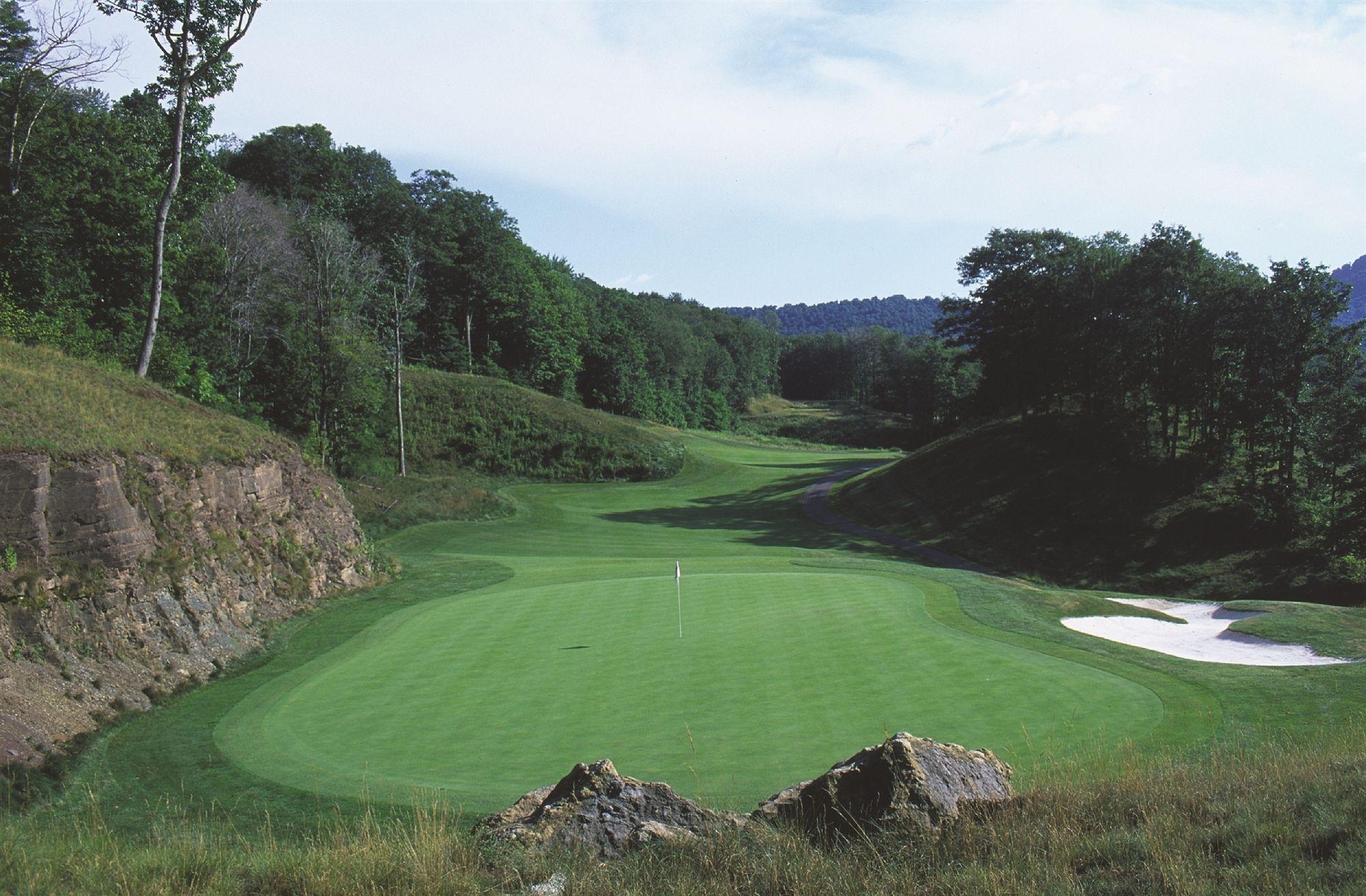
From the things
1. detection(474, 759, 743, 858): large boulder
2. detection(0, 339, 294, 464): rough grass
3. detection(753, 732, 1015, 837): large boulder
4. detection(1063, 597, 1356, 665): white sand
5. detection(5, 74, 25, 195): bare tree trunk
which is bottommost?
detection(1063, 597, 1356, 665): white sand

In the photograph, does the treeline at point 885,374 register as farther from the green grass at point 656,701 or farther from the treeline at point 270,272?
the green grass at point 656,701

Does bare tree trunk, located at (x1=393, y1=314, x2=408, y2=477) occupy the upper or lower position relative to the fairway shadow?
upper

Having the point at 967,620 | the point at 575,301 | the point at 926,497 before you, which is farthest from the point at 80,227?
the point at 575,301

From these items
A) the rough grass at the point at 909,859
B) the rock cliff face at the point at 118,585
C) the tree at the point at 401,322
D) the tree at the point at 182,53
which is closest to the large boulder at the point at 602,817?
the rough grass at the point at 909,859

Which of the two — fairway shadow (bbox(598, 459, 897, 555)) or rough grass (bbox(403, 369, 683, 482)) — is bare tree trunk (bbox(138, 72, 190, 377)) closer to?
fairway shadow (bbox(598, 459, 897, 555))

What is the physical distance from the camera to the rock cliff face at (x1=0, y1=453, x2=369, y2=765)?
1039cm

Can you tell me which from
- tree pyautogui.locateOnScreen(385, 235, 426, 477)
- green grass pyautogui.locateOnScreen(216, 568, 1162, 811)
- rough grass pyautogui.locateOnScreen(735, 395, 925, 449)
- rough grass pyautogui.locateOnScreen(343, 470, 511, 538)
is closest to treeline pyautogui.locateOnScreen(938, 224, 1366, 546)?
green grass pyautogui.locateOnScreen(216, 568, 1162, 811)

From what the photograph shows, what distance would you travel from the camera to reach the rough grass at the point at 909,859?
15.1 ft

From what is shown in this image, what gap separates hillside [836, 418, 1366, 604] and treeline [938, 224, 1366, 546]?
1.48 meters

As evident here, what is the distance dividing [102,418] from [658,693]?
10971 millimetres

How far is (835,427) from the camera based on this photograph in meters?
101

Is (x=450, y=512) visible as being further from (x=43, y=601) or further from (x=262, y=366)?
(x=43, y=601)

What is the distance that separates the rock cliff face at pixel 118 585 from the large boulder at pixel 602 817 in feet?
21.8

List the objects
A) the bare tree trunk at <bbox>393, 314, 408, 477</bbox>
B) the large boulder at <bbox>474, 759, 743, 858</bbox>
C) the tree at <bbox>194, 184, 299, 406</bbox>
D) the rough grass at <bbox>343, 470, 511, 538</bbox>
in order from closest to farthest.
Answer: the large boulder at <bbox>474, 759, 743, 858</bbox>
the rough grass at <bbox>343, 470, 511, 538</bbox>
the tree at <bbox>194, 184, 299, 406</bbox>
the bare tree trunk at <bbox>393, 314, 408, 477</bbox>
